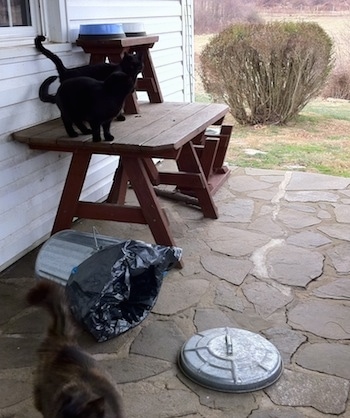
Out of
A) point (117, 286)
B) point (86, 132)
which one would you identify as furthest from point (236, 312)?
point (86, 132)

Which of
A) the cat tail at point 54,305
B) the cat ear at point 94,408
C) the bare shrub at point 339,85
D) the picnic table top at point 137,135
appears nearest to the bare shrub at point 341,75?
the bare shrub at point 339,85

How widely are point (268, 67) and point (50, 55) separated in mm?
4080

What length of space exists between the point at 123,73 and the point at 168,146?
0.45 metres

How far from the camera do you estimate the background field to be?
520cm

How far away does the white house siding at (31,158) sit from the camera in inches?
111

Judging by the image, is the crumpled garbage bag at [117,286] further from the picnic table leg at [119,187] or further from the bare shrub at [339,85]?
the bare shrub at [339,85]

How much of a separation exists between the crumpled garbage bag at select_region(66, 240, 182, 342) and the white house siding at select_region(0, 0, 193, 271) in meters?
0.83

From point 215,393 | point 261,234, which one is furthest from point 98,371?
point 261,234

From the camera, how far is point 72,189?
Answer: 296 centimetres

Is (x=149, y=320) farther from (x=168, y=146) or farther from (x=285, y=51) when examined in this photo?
(x=285, y=51)

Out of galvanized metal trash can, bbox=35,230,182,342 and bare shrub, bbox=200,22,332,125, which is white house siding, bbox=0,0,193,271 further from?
bare shrub, bbox=200,22,332,125

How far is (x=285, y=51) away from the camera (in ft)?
21.2

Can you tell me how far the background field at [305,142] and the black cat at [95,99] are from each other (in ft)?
8.38

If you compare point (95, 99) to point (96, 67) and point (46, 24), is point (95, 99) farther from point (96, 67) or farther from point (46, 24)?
point (46, 24)
